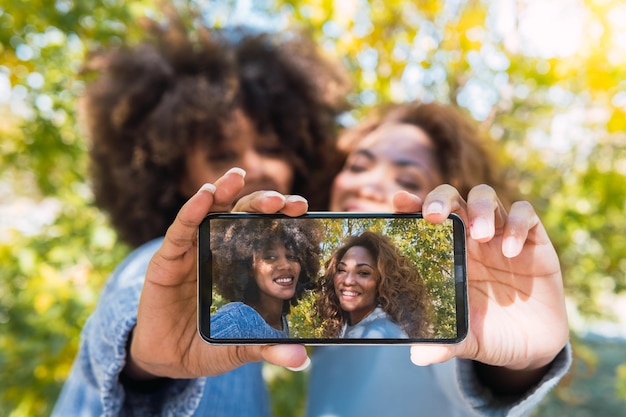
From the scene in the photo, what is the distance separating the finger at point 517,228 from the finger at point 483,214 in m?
0.02

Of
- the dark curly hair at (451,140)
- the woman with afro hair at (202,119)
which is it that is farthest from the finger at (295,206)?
the dark curly hair at (451,140)

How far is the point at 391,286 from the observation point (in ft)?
2.74

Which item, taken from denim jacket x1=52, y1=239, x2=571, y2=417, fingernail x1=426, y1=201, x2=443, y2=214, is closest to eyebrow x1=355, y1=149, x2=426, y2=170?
denim jacket x1=52, y1=239, x2=571, y2=417

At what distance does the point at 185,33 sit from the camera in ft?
6.22

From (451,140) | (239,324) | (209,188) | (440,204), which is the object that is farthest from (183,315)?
(451,140)

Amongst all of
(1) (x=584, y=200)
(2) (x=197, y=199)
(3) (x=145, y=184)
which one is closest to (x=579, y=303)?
(1) (x=584, y=200)

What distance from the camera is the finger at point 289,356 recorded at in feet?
2.60

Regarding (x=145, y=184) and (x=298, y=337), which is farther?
(x=145, y=184)

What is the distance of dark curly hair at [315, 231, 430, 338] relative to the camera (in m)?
0.83

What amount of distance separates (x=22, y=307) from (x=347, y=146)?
1.18 m

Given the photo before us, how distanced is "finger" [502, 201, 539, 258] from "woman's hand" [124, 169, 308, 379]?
0.99ft

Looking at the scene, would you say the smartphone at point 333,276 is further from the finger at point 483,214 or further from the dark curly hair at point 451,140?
the dark curly hair at point 451,140

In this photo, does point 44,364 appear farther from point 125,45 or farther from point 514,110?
point 514,110

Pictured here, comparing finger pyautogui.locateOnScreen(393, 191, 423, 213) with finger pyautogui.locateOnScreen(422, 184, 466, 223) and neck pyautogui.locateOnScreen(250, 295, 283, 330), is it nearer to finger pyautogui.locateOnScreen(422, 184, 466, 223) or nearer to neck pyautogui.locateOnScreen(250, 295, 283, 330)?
finger pyautogui.locateOnScreen(422, 184, 466, 223)
